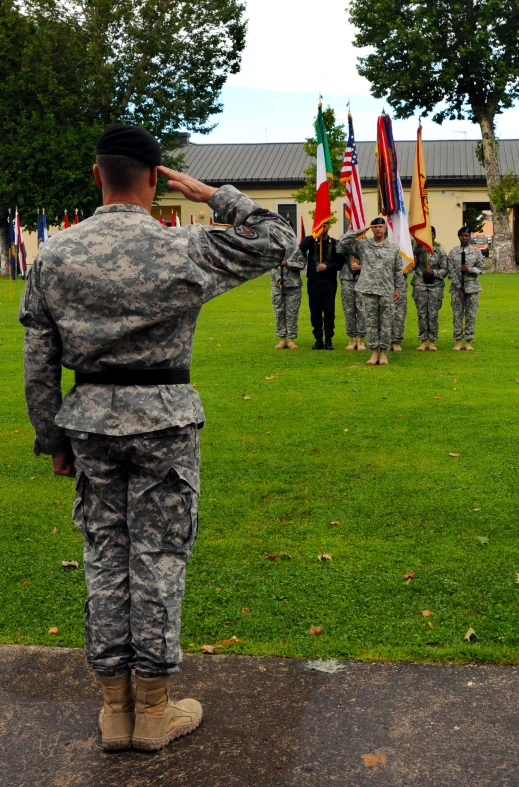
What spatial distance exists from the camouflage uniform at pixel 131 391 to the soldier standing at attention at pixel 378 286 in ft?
36.6

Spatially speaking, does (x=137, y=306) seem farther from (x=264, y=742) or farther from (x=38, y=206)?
(x=38, y=206)

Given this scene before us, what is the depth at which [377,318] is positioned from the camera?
1480 centimetres

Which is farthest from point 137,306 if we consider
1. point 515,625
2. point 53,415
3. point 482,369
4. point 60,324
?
point 482,369

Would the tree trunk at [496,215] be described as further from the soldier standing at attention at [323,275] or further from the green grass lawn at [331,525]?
the green grass lawn at [331,525]

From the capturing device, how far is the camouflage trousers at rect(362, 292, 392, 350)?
1468cm

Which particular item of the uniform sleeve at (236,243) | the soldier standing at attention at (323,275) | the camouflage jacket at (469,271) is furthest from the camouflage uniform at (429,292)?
the uniform sleeve at (236,243)

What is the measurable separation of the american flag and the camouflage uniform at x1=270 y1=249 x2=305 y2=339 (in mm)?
1112

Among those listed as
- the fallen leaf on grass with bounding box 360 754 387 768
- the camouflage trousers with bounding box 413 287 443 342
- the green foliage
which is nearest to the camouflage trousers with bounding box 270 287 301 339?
the camouflage trousers with bounding box 413 287 443 342

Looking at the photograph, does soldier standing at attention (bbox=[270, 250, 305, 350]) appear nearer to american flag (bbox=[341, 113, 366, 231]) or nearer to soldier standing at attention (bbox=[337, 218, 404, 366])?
american flag (bbox=[341, 113, 366, 231])

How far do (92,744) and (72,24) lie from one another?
45.0 meters

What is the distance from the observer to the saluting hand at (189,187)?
140 inches

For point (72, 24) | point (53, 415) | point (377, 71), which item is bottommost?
point (53, 415)

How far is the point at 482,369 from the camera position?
14531mm

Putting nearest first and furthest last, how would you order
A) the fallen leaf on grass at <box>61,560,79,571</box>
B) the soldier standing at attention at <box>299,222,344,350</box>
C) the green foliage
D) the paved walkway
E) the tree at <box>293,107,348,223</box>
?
1. the paved walkway
2. the fallen leaf on grass at <box>61,560,79,571</box>
3. the soldier standing at attention at <box>299,222,344,350</box>
4. the green foliage
5. the tree at <box>293,107,348,223</box>
